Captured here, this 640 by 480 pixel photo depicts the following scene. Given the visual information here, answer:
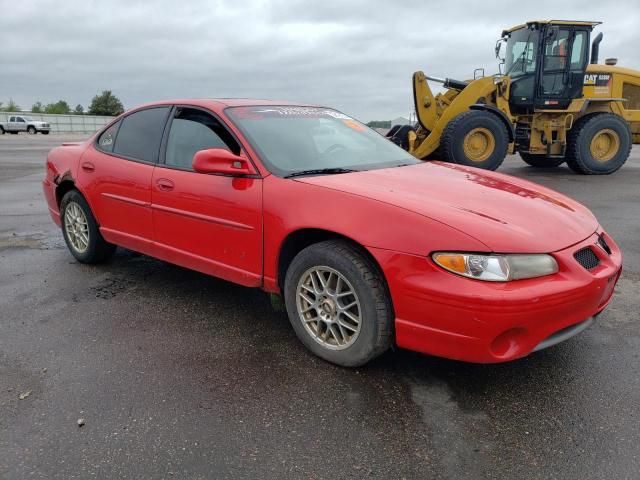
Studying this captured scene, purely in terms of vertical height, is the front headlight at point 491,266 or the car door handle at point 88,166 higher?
the car door handle at point 88,166

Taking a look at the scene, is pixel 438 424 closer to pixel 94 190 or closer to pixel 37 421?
pixel 37 421

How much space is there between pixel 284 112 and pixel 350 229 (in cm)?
153

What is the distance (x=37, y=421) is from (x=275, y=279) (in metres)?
1.41

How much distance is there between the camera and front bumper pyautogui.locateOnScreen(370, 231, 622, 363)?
2393mm

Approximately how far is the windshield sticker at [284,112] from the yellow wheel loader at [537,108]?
22.3 feet

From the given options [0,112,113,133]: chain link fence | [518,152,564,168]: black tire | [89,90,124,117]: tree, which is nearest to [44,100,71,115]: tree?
[89,90,124,117]: tree

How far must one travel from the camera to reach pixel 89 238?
469 centimetres

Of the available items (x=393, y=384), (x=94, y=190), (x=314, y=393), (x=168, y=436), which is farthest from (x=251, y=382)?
(x=94, y=190)

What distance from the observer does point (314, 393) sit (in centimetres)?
271

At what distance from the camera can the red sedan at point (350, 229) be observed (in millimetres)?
2475

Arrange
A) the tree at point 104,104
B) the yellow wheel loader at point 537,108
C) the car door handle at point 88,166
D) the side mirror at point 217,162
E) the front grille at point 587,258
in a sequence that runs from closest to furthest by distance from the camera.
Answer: the front grille at point 587,258 < the side mirror at point 217,162 < the car door handle at point 88,166 < the yellow wheel loader at point 537,108 < the tree at point 104,104

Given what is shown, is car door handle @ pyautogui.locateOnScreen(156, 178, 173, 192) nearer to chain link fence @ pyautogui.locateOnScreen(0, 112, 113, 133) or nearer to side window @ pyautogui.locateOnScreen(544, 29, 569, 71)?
side window @ pyautogui.locateOnScreen(544, 29, 569, 71)

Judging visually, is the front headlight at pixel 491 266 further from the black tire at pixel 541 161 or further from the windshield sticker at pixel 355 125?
the black tire at pixel 541 161

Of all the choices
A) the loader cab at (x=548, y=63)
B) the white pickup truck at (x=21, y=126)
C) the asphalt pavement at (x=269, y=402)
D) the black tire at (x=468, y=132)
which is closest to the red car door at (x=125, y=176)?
the asphalt pavement at (x=269, y=402)
